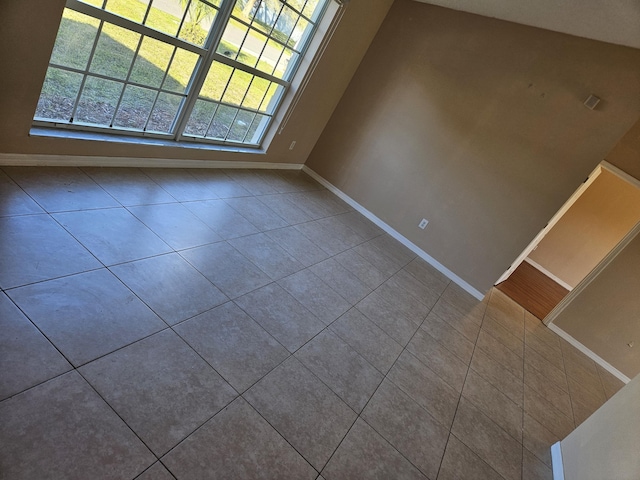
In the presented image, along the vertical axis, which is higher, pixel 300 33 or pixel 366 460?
pixel 300 33

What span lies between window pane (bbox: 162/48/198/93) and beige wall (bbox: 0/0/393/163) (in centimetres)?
54

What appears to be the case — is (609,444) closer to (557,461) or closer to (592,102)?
(557,461)

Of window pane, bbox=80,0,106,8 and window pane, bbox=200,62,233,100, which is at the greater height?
window pane, bbox=80,0,106,8

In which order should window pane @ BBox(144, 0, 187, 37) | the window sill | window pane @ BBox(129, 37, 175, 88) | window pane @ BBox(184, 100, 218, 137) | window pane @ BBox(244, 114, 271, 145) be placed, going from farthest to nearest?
window pane @ BBox(244, 114, 271, 145) → window pane @ BBox(184, 100, 218, 137) → window pane @ BBox(129, 37, 175, 88) → window pane @ BBox(144, 0, 187, 37) → the window sill

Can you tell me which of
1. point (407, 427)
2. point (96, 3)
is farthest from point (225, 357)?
point (96, 3)

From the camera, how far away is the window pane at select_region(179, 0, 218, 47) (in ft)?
9.50

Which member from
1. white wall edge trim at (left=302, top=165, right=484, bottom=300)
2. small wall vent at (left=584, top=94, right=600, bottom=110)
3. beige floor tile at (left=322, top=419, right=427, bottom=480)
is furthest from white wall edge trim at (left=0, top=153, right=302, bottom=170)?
small wall vent at (left=584, top=94, right=600, bottom=110)

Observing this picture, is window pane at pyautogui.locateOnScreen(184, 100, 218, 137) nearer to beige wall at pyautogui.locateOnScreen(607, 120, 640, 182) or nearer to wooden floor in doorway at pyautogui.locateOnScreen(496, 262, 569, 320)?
wooden floor in doorway at pyautogui.locateOnScreen(496, 262, 569, 320)

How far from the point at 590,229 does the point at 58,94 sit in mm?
7986

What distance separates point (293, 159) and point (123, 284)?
352cm

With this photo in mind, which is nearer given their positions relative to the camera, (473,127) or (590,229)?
(473,127)

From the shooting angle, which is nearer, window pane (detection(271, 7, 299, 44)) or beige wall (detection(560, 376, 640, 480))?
beige wall (detection(560, 376, 640, 480))

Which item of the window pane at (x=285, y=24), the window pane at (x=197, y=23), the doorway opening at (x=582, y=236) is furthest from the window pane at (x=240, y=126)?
the doorway opening at (x=582, y=236)

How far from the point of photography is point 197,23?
2.99m
